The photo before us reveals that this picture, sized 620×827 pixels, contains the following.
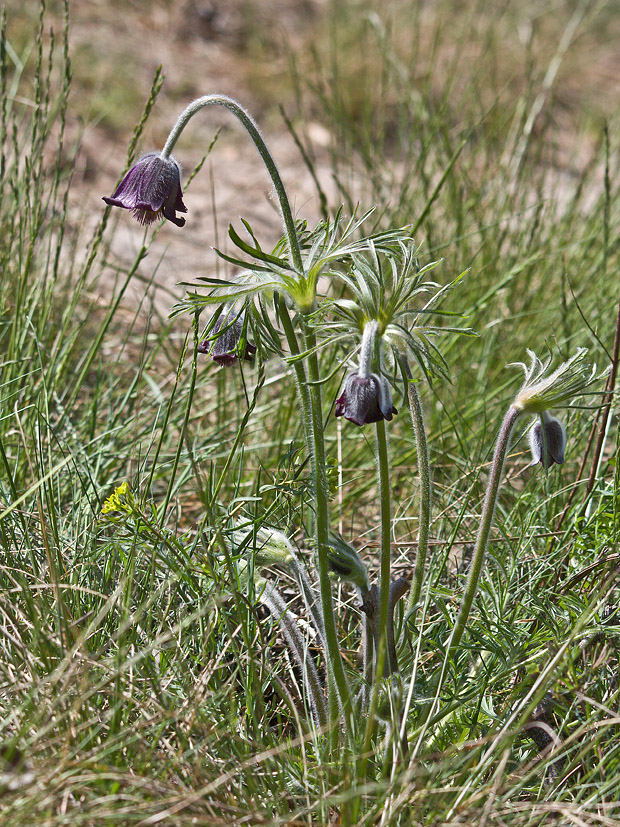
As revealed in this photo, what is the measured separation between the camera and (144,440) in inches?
77.3

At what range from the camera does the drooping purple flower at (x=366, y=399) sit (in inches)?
41.1

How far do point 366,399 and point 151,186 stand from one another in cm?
44

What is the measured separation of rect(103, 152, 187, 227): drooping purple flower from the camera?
115 centimetres

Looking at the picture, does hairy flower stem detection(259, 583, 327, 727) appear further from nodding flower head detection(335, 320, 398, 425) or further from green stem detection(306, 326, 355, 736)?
nodding flower head detection(335, 320, 398, 425)

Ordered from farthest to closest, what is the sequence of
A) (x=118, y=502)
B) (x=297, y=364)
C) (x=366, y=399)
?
(x=118, y=502) → (x=297, y=364) → (x=366, y=399)

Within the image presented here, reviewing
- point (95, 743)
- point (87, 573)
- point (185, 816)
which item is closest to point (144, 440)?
point (87, 573)

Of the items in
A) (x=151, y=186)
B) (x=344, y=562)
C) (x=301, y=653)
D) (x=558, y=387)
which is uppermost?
(x=151, y=186)

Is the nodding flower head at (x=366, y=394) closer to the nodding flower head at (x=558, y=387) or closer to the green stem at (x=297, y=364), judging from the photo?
the green stem at (x=297, y=364)

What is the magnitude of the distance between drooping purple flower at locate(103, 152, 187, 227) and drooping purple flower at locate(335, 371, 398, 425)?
345 mm

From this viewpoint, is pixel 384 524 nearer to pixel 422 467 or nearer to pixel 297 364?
pixel 422 467

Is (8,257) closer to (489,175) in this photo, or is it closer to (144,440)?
(144,440)

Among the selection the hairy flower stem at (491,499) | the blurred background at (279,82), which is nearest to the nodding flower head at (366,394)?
the hairy flower stem at (491,499)

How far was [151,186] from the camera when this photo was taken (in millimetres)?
1150

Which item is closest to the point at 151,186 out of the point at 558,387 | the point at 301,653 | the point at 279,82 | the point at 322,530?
the point at 322,530
